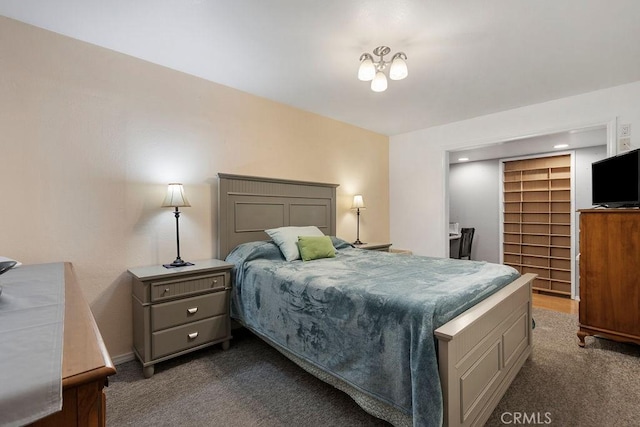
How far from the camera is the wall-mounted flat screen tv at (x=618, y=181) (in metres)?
2.45

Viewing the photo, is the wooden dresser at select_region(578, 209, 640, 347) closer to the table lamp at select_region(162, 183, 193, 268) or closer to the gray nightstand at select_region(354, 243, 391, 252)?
the gray nightstand at select_region(354, 243, 391, 252)

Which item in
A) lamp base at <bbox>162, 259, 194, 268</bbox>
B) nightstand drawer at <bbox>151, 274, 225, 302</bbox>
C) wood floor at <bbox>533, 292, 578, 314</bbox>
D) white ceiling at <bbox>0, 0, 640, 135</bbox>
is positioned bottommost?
wood floor at <bbox>533, 292, 578, 314</bbox>

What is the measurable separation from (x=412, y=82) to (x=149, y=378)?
3.37 metres

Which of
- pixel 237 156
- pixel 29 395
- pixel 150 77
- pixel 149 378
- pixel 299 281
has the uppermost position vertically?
pixel 150 77

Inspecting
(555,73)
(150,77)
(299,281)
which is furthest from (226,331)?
(555,73)

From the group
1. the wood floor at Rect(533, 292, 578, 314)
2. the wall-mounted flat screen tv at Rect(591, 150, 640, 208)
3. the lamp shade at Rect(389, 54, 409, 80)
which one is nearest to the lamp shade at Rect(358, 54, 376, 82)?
the lamp shade at Rect(389, 54, 409, 80)

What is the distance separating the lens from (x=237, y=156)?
312cm

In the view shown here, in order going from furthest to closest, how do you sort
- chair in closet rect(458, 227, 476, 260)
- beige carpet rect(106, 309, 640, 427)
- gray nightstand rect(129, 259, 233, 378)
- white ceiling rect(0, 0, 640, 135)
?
1. chair in closet rect(458, 227, 476, 260)
2. gray nightstand rect(129, 259, 233, 378)
3. white ceiling rect(0, 0, 640, 135)
4. beige carpet rect(106, 309, 640, 427)

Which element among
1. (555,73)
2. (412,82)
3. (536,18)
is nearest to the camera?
(536,18)

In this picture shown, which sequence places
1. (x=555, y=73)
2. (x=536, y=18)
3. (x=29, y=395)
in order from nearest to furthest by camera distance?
(x=29, y=395)
(x=536, y=18)
(x=555, y=73)

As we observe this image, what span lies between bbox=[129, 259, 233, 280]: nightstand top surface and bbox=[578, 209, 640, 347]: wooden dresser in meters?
3.17

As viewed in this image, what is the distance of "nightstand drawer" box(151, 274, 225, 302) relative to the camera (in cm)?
221

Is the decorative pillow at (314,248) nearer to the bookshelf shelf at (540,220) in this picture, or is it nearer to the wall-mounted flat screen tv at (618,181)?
the wall-mounted flat screen tv at (618,181)

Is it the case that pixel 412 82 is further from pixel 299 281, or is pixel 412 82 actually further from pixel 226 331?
A: pixel 226 331
